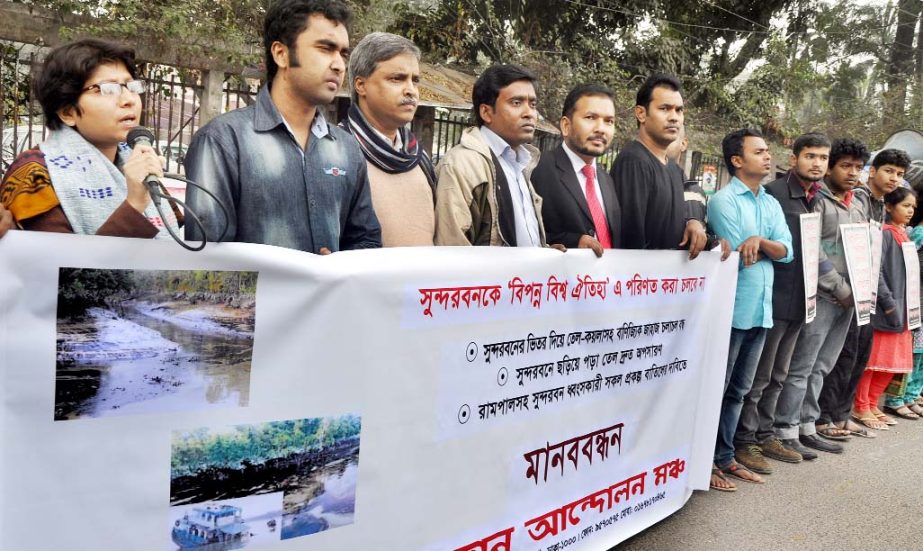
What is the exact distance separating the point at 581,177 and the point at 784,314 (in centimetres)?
176

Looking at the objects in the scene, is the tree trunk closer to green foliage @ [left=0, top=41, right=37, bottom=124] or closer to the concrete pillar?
the concrete pillar

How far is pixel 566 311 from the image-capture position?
3053 millimetres

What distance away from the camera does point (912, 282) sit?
20.4 ft

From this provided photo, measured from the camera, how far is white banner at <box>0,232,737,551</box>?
1.79m

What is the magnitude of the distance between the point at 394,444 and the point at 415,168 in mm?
1315

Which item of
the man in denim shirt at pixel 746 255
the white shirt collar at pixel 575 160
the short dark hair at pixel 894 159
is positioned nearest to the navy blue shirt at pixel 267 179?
the white shirt collar at pixel 575 160

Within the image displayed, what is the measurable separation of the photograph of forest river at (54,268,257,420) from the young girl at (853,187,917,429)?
17.8ft

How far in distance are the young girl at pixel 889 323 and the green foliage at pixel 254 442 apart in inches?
201

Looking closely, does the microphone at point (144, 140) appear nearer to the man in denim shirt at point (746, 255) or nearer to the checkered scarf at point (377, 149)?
the checkered scarf at point (377, 149)

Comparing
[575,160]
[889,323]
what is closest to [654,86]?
[575,160]

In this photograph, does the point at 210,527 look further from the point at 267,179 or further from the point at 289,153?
the point at 289,153

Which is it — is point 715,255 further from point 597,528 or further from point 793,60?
point 793,60

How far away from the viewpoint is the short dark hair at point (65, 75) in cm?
227

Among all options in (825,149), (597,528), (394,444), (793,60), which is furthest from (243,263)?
(793,60)
